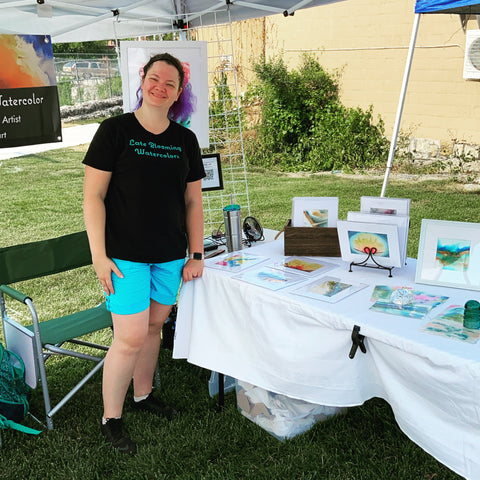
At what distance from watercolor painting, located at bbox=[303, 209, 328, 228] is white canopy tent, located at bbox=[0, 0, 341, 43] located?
150cm

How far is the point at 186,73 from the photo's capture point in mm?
3469

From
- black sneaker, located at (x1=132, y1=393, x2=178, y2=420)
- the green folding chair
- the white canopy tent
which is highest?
the white canopy tent

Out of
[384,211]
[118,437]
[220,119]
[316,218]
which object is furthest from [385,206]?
[220,119]

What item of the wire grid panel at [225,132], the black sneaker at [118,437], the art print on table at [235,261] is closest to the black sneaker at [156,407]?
the black sneaker at [118,437]

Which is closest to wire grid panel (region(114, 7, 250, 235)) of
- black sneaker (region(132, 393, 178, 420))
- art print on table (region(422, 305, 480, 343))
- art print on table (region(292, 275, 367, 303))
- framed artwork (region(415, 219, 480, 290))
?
art print on table (region(292, 275, 367, 303))

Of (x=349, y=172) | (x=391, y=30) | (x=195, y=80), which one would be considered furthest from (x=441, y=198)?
(x=195, y=80)

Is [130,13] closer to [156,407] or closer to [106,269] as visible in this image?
[106,269]

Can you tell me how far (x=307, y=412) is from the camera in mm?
2389

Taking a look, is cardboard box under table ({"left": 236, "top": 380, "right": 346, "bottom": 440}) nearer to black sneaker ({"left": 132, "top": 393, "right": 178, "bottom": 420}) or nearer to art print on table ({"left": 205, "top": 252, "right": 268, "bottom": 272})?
black sneaker ({"left": 132, "top": 393, "right": 178, "bottom": 420})

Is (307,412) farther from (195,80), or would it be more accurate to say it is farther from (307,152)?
(307,152)

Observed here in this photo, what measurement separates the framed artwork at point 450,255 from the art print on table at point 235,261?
72cm

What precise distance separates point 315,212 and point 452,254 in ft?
2.19

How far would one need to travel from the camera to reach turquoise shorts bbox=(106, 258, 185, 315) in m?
2.21

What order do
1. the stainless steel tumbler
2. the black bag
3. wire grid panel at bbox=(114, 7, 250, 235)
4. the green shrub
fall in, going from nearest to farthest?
the black bag
the stainless steel tumbler
wire grid panel at bbox=(114, 7, 250, 235)
the green shrub
